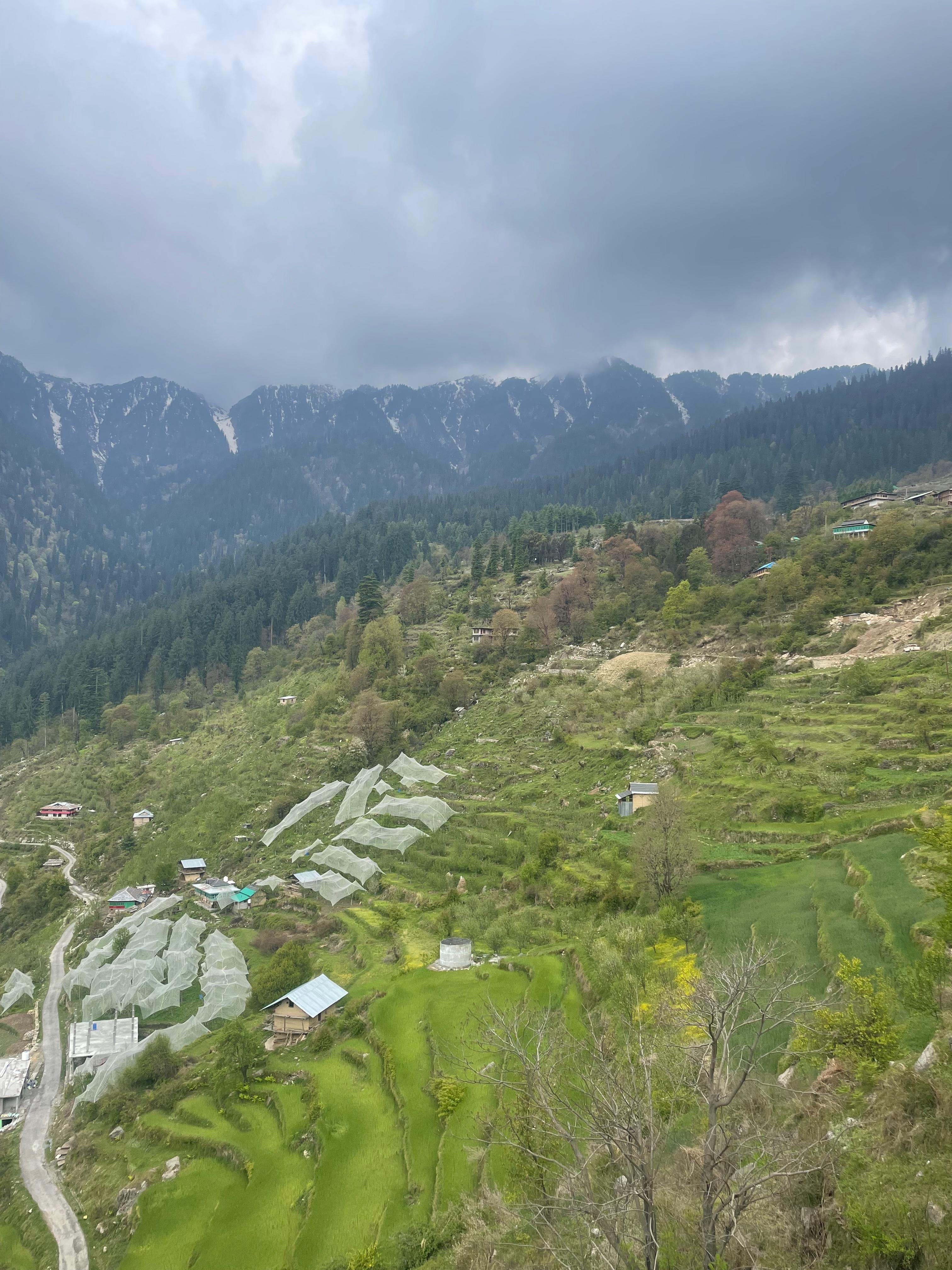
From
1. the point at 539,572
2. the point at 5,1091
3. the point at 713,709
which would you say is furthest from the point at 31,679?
the point at 713,709

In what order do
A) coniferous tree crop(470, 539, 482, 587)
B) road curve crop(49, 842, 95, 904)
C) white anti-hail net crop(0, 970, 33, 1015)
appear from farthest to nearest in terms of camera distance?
coniferous tree crop(470, 539, 482, 587)
road curve crop(49, 842, 95, 904)
white anti-hail net crop(0, 970, 33, 1015)

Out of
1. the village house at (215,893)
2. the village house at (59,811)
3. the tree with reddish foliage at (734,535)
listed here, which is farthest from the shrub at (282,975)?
the tree with reddish foliage at (734,535)

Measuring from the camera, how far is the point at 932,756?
101 ft

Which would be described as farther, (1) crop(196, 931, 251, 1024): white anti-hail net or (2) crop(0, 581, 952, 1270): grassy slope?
(1) crop(196, 931, 251, 1024): white anti-hail net

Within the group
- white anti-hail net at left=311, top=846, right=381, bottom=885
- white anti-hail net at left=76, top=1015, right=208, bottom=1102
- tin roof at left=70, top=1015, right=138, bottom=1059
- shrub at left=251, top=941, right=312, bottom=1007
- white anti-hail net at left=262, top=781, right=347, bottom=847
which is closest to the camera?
white anti-hail net at left=76, top=1015, right=208, bottom=1102

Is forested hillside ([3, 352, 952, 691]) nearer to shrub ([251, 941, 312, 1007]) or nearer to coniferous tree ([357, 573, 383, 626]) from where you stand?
coniferous tree ([357, 573, 383, 626])

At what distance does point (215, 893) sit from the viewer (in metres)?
45.5

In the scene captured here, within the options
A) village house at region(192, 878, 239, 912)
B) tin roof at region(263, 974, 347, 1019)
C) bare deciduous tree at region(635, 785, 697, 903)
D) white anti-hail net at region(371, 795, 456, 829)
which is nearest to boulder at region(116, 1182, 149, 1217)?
tin roof at region(263, 974, 347, 1019)

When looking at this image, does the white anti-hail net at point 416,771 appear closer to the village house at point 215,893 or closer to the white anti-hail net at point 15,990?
the village house at point 215,893

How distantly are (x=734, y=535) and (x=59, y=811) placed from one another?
8324 centimetres

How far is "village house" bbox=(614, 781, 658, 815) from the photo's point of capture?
34.9 meters

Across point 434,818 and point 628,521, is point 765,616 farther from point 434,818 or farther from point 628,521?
point 628,521

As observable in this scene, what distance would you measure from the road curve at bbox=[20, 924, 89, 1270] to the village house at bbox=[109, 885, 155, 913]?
629 cm

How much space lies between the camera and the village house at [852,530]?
7075cm
